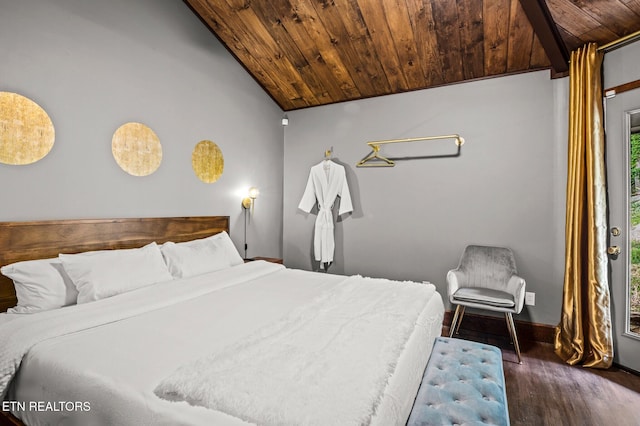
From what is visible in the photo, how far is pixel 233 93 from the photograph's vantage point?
3588 mm

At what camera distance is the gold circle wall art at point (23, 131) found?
1935 millimetres

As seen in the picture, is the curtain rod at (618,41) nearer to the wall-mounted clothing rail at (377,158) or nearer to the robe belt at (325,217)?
the wall-mounted clothing rail at (377,158)

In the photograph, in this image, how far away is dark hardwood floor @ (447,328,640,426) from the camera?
1.87 m

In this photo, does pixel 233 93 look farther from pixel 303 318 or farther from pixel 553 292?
pixel 553 292

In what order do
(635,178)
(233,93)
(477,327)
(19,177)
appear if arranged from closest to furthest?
(19,177), (635,178), (477,327), (233,93)

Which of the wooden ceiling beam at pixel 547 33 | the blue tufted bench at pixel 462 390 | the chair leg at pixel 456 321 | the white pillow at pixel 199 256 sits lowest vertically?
the chair leg at pixel 456 321

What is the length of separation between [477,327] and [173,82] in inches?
146

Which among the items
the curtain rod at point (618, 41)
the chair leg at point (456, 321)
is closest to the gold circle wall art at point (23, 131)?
the chair leg at point (456, 321)

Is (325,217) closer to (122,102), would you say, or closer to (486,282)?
(486,282)

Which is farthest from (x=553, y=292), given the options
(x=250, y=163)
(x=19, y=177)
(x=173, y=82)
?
(x=19, y=177)

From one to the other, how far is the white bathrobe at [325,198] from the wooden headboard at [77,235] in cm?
137

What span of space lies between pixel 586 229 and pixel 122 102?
383 centimetres

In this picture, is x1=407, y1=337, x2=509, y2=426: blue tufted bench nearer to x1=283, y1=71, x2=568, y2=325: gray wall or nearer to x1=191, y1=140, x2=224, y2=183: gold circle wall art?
x1=283, y1=71, x2=568, y2=325: gray wall

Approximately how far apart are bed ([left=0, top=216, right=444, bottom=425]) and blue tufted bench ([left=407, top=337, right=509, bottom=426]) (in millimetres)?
65
